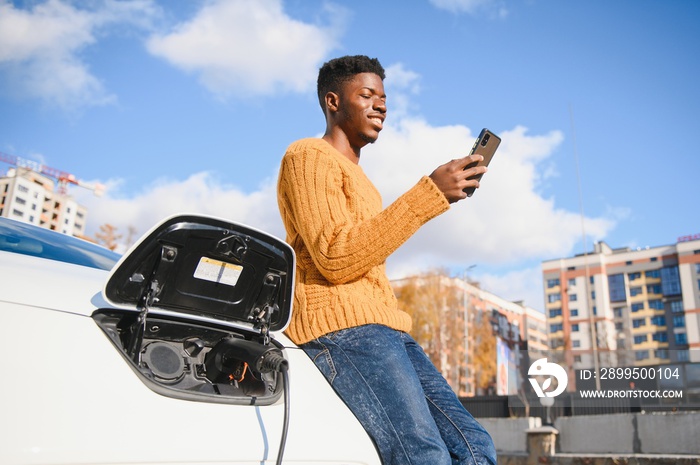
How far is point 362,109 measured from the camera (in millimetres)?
1936

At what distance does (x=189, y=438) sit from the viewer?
1.07 metres

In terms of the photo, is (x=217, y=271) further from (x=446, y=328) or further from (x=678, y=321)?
(x=678, y=321)

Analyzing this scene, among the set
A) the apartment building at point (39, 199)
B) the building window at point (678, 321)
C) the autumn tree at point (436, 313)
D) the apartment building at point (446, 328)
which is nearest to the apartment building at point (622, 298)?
the building window at point (678, 321)

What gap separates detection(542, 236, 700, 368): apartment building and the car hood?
75.3 meters

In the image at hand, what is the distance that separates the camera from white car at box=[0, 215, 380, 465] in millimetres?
962

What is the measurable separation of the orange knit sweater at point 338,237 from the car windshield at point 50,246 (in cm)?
69

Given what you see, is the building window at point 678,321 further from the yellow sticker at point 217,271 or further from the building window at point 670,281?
the yellow sticker at point 217,271

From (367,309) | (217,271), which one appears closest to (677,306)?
(367,309)

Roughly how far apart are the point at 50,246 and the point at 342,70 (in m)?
1.15

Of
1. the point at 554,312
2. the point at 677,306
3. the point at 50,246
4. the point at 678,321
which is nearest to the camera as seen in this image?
the point at 50,246

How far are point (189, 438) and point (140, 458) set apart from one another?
0.32 feet

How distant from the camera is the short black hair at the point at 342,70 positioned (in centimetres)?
199

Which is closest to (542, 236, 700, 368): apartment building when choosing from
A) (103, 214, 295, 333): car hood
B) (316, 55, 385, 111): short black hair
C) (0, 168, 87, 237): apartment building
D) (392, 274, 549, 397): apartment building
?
(392, 274, 549, 397): apartment building

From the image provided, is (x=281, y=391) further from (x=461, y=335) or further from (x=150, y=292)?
(x=461, y=335)
